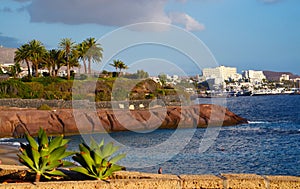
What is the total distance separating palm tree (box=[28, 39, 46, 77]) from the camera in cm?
8381

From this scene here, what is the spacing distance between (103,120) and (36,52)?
3825cm

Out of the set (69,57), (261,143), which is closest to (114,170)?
(261,143)

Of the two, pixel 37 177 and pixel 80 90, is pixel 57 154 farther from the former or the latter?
pixel 80 90

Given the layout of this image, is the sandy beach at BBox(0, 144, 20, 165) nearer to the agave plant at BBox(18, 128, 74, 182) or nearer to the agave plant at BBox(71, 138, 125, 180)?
the agave plant at BBox(18, 128, 74, 182)

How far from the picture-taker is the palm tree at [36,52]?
8381cm

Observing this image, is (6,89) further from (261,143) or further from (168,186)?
(168,186)

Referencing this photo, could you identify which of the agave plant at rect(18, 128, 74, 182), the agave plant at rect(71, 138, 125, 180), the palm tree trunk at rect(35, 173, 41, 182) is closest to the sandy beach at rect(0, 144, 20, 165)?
the agave plant at rect(18, 128, 74, 182)

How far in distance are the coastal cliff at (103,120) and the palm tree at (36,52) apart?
1291 inches

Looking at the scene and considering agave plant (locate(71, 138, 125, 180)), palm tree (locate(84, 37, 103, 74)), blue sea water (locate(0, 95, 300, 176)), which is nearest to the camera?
agave plant (locate(71, 138, 125, 180))

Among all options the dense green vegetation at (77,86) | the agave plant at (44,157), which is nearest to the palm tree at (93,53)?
the dense green vegetation at (77,86)

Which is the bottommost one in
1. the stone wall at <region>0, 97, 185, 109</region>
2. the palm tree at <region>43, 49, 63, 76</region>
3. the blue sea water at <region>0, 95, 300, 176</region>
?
the blue sea water at <region>0, 95, 300, 176</region>

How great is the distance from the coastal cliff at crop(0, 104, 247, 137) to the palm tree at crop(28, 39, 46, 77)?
32.8 metres

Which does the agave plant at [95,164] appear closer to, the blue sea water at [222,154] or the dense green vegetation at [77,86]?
the blue sea water at [222,154]

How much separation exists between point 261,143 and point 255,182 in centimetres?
3764
